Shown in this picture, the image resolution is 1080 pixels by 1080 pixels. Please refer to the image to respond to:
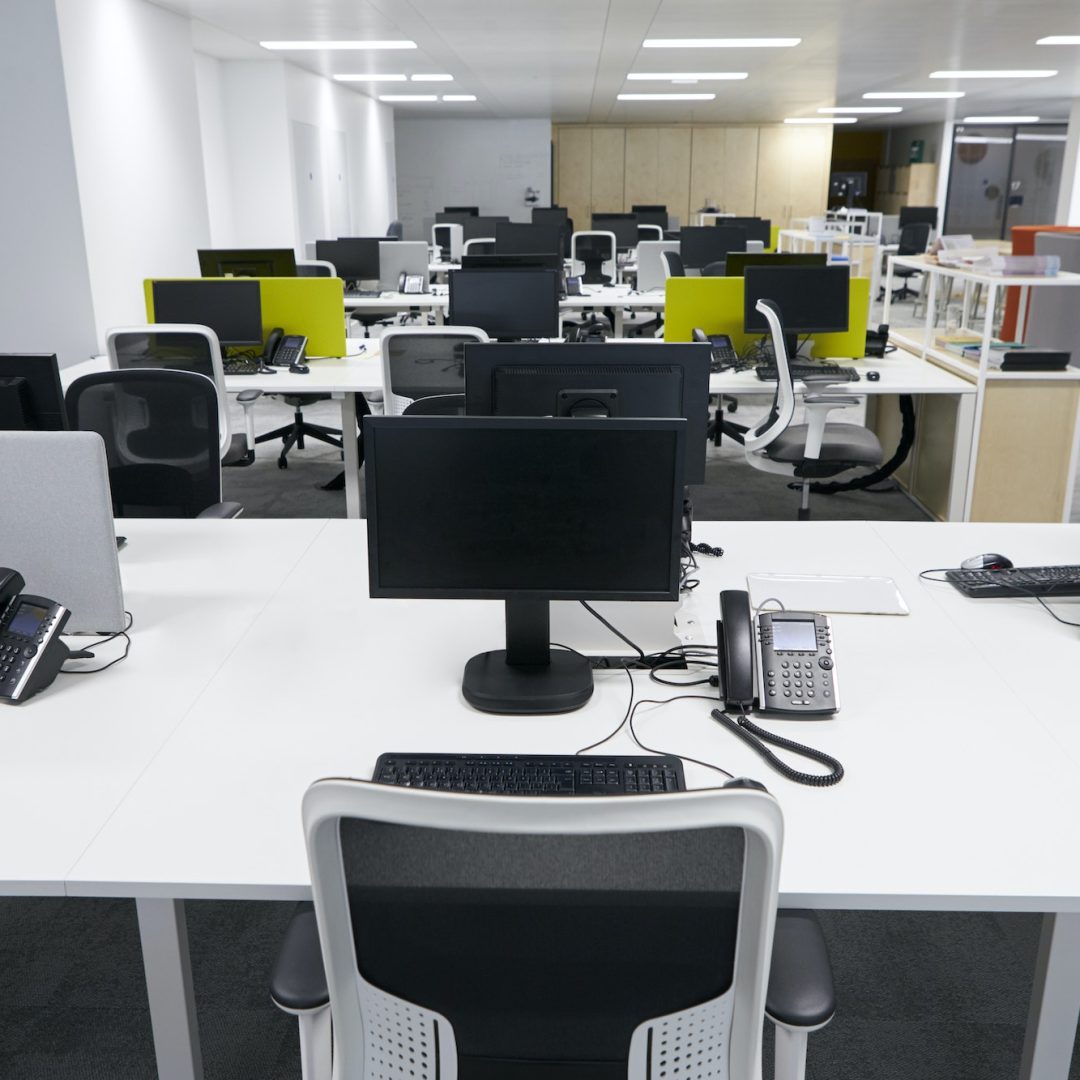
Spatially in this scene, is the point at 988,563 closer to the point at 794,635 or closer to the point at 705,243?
the point at 794,635

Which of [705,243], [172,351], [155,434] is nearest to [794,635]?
[155,434]

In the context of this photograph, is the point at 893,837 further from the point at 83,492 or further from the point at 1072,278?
the point at 1072,278

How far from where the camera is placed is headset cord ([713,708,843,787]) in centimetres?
149

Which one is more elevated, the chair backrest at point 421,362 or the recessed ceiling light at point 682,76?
the recessed ceiling light at point 682,76

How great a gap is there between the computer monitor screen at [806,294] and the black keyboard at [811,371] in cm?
19

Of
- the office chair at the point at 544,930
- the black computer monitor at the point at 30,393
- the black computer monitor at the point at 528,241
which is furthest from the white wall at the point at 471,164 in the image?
the office chair at the point at 544,930

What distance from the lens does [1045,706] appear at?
1698 millimetres

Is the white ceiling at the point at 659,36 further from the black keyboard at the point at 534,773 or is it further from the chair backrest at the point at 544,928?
the chair backrest at the point at 544,928

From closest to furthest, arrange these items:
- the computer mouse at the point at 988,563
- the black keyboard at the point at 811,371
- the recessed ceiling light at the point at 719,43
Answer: the computer mouse at the point at 988,563
the black keyboard at the point at 811,371
the recessed ceiling light at the point at 719,43

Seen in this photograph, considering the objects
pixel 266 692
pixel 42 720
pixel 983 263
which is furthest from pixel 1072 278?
pixel 42 720

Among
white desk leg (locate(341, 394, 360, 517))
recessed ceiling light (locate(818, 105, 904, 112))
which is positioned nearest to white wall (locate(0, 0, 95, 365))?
white desk leg (locate(341, 394, 360, 517))

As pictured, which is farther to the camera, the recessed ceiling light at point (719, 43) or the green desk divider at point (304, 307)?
the recessed ceiling light at point (719, 43)

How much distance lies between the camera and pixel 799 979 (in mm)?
1194

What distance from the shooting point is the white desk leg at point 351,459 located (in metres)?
4.47
